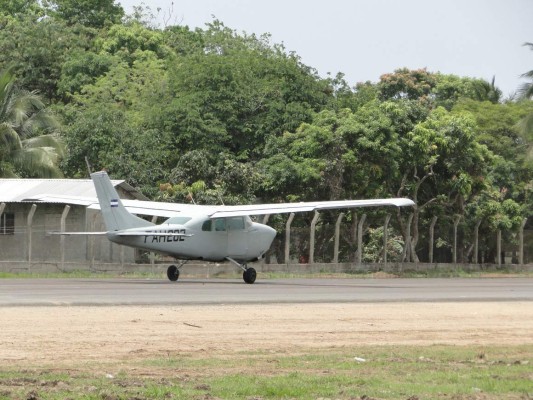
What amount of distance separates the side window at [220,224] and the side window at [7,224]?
8.43 metres

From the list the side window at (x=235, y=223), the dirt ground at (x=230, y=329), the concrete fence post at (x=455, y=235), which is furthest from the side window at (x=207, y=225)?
the concrete fence post at (x=455, y=235)

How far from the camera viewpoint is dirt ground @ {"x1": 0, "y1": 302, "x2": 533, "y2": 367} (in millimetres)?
16469

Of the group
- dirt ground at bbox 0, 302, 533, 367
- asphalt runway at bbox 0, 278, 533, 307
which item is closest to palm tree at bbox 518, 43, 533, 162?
asphalt runway at bbox 0, 278, 533, 307

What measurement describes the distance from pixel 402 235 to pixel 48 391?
39.1 m

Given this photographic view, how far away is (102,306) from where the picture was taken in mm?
23641

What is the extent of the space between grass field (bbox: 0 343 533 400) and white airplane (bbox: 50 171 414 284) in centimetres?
1845

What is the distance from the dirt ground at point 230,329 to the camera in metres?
16.5

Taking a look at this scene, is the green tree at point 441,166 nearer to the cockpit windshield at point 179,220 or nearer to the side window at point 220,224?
the side window at point 220,224

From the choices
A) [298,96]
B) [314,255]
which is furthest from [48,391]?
[298,96]

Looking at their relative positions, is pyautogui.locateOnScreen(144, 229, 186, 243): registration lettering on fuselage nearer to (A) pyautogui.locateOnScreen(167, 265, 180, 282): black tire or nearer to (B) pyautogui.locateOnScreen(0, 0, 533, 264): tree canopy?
(A) pyautogui.locateOnScreen(167, 265, 180, 282): black tire

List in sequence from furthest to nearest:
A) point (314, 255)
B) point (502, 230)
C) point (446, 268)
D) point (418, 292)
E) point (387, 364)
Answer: point (502, 230)
point (446, 268)
point (314, 255)
point (418, 292)
point (387, 364)

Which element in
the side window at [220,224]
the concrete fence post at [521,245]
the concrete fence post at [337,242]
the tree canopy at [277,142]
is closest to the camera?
the side window at [220,224]

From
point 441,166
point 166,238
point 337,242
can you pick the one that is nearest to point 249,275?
point 166,238

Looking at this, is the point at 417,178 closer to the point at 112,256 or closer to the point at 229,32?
the point at 112,256
